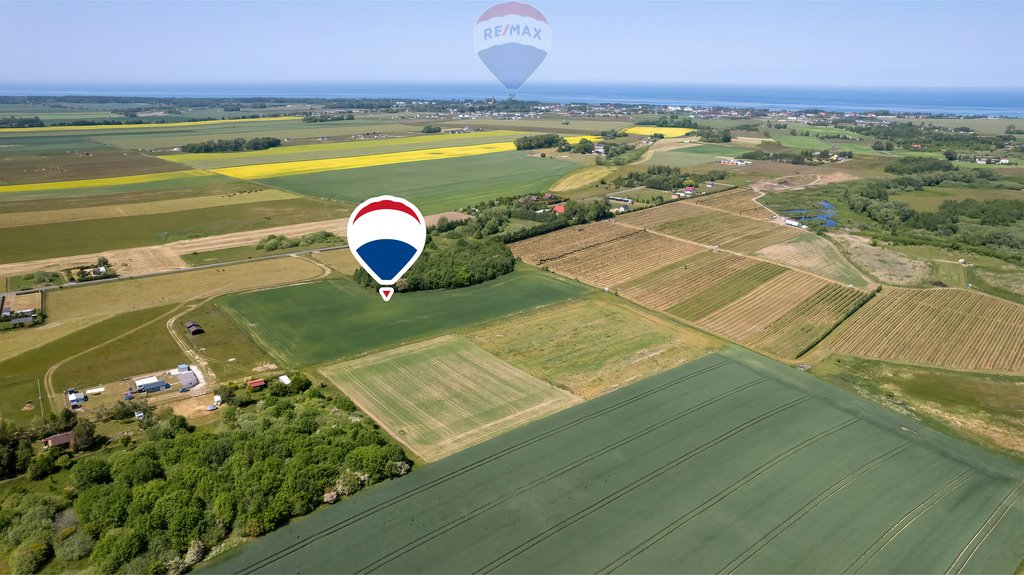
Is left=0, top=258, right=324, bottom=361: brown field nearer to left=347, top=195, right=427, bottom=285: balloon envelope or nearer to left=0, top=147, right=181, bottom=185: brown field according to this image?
left=347, top=195, right=427, bottom=285: balloon envelope

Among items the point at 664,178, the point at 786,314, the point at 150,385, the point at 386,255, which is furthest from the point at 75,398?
the point at 664,178

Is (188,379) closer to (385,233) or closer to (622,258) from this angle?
(385,233)

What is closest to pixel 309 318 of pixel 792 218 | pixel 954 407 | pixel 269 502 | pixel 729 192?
pixel 269 502

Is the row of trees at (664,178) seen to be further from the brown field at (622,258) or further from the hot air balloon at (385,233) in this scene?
the hot air balloon at (385,233)

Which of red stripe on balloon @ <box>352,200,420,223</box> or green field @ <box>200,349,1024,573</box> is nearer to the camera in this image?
green field @ <box>200,349,1024,573</box>

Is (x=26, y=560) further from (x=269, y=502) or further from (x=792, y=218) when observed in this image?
(x=792, y=218)

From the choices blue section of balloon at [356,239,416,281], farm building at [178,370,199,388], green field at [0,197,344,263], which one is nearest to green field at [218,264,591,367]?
farm building at [178,370,199,388]

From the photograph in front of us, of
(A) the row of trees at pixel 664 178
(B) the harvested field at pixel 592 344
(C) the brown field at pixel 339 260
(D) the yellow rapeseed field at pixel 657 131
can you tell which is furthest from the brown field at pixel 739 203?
(D) the yellow rapeseed field at pixel 657 131
